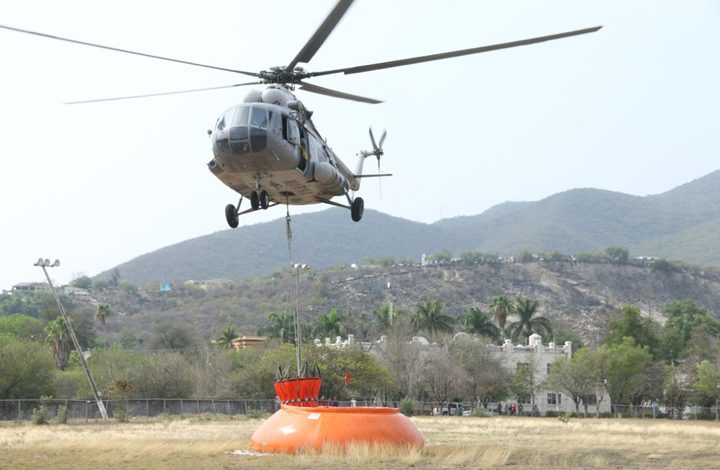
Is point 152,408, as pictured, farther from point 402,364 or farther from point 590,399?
point 590,399

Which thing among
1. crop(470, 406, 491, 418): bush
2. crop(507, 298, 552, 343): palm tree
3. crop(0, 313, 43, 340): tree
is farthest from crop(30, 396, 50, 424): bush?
crop(0, 313, 43, 340): tree

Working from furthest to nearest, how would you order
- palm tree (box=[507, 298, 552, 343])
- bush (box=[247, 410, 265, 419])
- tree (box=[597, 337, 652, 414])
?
palm tree (box=[507, 298, 552, 343]) < tree (box=[597, 337, 652, 414]) < bush (box=[247, 410, 265, 419])

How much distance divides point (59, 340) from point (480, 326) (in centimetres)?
4826

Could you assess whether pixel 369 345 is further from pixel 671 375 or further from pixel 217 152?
pixel 217 152

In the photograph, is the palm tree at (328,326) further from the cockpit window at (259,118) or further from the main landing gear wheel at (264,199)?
the cockpit window at (259,118)

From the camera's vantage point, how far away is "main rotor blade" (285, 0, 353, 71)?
2503 cm

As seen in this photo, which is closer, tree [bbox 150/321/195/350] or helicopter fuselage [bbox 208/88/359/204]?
helicopter fuselage [bbox 208/88/359/204]

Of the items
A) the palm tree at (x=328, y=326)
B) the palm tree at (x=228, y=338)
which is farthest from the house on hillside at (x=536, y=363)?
the palm tree at (x=228, y=338)

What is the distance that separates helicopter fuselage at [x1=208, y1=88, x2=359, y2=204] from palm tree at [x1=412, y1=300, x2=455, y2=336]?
93983 millimetres

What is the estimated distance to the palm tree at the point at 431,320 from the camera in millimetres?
126125

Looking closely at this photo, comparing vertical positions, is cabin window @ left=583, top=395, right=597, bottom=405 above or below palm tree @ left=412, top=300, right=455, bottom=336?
below

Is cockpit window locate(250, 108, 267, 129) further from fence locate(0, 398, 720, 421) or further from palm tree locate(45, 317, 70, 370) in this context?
palm tree locate(45, 317, 70, 370)

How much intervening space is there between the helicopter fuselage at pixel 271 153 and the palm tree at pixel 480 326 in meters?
95.2

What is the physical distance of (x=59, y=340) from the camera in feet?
393
